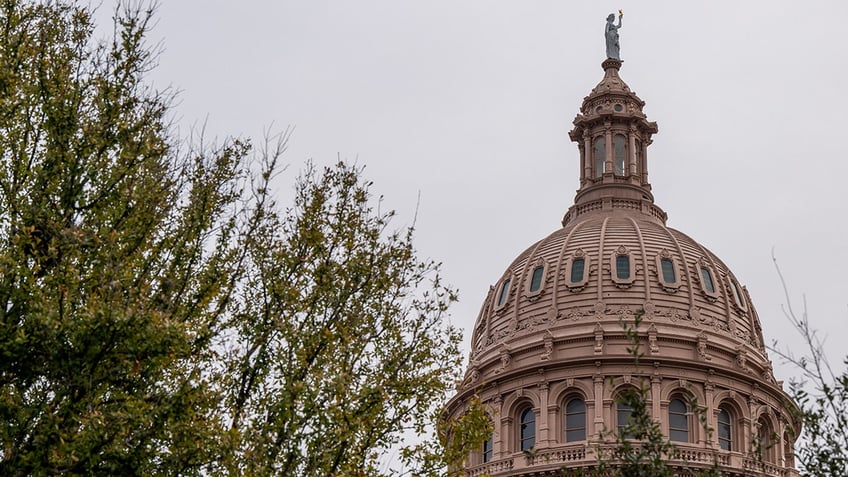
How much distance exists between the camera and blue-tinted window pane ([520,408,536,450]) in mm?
70250

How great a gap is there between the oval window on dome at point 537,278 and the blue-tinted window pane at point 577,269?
6.05 feet

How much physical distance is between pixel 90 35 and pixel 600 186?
60.3 metres

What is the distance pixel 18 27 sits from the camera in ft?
76.8

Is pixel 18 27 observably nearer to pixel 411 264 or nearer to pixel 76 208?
pixel 76 208

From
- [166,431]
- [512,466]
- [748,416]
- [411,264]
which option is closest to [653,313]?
[748,416]

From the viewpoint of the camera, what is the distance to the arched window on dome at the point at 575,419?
69.3 metres

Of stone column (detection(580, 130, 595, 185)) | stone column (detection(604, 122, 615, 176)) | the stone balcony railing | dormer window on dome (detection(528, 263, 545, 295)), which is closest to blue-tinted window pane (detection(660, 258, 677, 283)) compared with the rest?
dormer window on dome (detection(528, 263, 545, 295))

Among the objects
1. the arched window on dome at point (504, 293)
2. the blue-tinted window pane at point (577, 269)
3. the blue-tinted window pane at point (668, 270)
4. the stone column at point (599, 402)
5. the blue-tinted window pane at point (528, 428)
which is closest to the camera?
the stone column at point (599, 402)

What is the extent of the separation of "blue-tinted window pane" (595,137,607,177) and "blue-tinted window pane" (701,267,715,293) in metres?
9.91

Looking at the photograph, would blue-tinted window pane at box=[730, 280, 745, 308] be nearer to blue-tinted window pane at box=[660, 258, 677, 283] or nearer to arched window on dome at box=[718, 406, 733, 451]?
blue-tinted window pane at box=[660, 258, 677, 283]

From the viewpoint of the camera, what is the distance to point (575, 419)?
70.1 m

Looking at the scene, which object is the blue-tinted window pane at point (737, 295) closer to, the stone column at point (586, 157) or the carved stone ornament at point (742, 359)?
Answer: the carved stone ornament at point (742, 359)

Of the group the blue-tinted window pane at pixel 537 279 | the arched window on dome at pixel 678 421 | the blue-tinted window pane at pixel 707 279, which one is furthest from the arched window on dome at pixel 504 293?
the arched window on dome at pixel 678 421

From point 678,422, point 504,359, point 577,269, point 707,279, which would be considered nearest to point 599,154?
point 577,269
